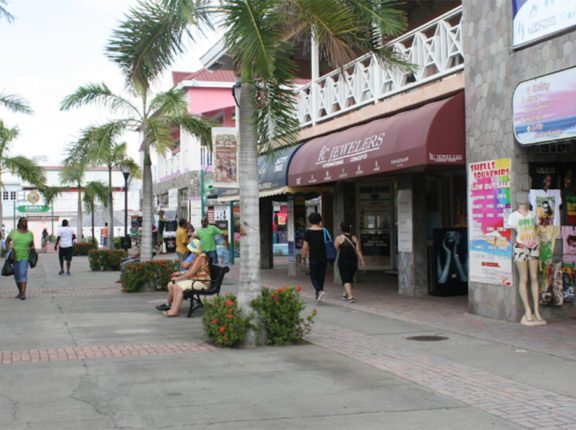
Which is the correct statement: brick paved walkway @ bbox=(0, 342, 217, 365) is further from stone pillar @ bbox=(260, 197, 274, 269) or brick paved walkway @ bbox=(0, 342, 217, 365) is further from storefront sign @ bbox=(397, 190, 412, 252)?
stone pillar @ bbox=(260, 197, 274, 269)

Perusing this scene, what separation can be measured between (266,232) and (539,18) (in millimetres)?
15932

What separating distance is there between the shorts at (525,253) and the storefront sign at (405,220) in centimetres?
435

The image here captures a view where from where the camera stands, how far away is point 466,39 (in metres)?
12.2

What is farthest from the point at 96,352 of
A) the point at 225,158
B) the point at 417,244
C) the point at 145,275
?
the point at 145,275

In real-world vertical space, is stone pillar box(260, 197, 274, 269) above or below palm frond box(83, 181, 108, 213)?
below

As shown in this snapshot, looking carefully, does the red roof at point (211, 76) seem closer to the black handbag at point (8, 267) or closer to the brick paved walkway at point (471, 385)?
the black handbag at point (8, 267)

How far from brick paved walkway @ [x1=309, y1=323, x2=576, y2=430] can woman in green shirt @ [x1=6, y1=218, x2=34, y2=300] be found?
8.26m

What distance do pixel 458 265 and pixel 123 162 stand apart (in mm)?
24395

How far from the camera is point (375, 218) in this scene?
2114 centimetres

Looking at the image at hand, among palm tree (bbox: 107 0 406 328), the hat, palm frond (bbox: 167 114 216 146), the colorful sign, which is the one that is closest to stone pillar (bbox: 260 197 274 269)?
palm frond (bbox: 167 114 216 146)

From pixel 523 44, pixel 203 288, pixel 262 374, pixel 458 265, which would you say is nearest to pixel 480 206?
pixel 523 44

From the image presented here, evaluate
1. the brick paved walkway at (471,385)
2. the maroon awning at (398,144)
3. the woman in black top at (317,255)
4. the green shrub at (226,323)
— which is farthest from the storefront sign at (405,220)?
the green shrub at (226,323)

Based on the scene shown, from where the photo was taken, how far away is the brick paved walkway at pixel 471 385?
19.5 ft

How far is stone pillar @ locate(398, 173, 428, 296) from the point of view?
1511 cm
